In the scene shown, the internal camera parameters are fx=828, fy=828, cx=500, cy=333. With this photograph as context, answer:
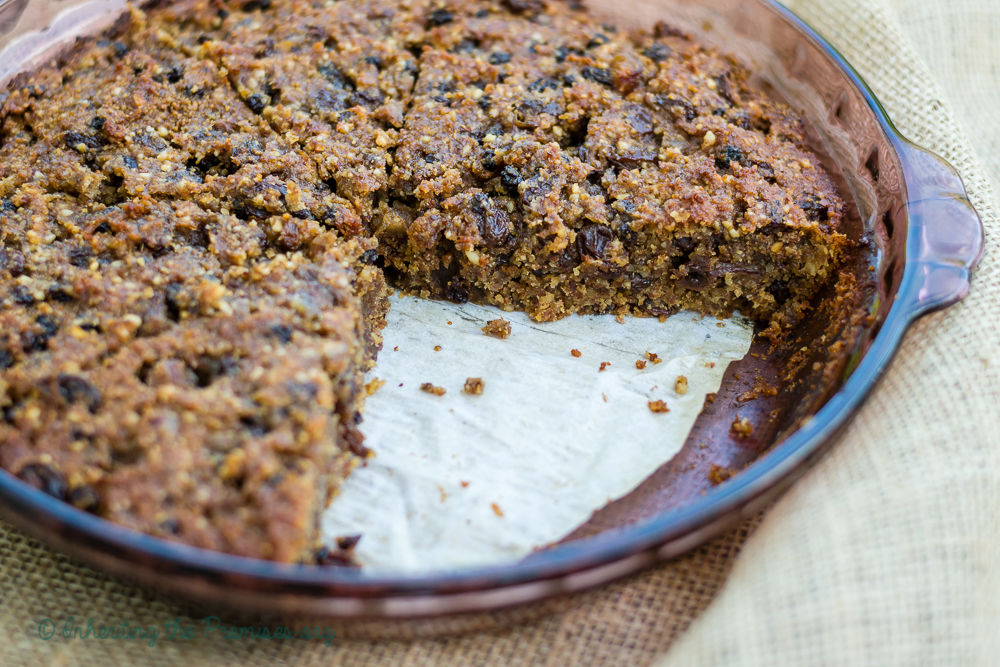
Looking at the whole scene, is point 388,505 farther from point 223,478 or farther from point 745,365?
point 745,365

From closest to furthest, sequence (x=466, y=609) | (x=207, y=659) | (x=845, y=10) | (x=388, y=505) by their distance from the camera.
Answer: (x=466, y=609)
(x=207, y=659)
(x=388, y=505)
(x=845, y=10)

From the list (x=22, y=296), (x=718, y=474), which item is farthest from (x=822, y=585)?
(x=22, y=296)

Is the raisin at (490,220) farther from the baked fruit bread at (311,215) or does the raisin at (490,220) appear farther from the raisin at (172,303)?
the raisin at (172,303)

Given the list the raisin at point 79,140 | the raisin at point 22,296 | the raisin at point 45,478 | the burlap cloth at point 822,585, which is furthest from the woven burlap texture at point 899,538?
the raisin at point 79,140

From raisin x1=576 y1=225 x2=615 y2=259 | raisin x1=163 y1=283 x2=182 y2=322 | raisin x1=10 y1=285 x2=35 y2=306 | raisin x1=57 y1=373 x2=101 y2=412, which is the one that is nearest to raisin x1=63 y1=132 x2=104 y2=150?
raisin x1=10 y1=285 x2=35 y2=306

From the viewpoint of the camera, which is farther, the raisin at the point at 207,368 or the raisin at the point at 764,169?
the raisin at the point at 764,169

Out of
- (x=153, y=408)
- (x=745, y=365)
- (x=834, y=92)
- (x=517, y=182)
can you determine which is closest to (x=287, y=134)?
(x=517, y=182)
